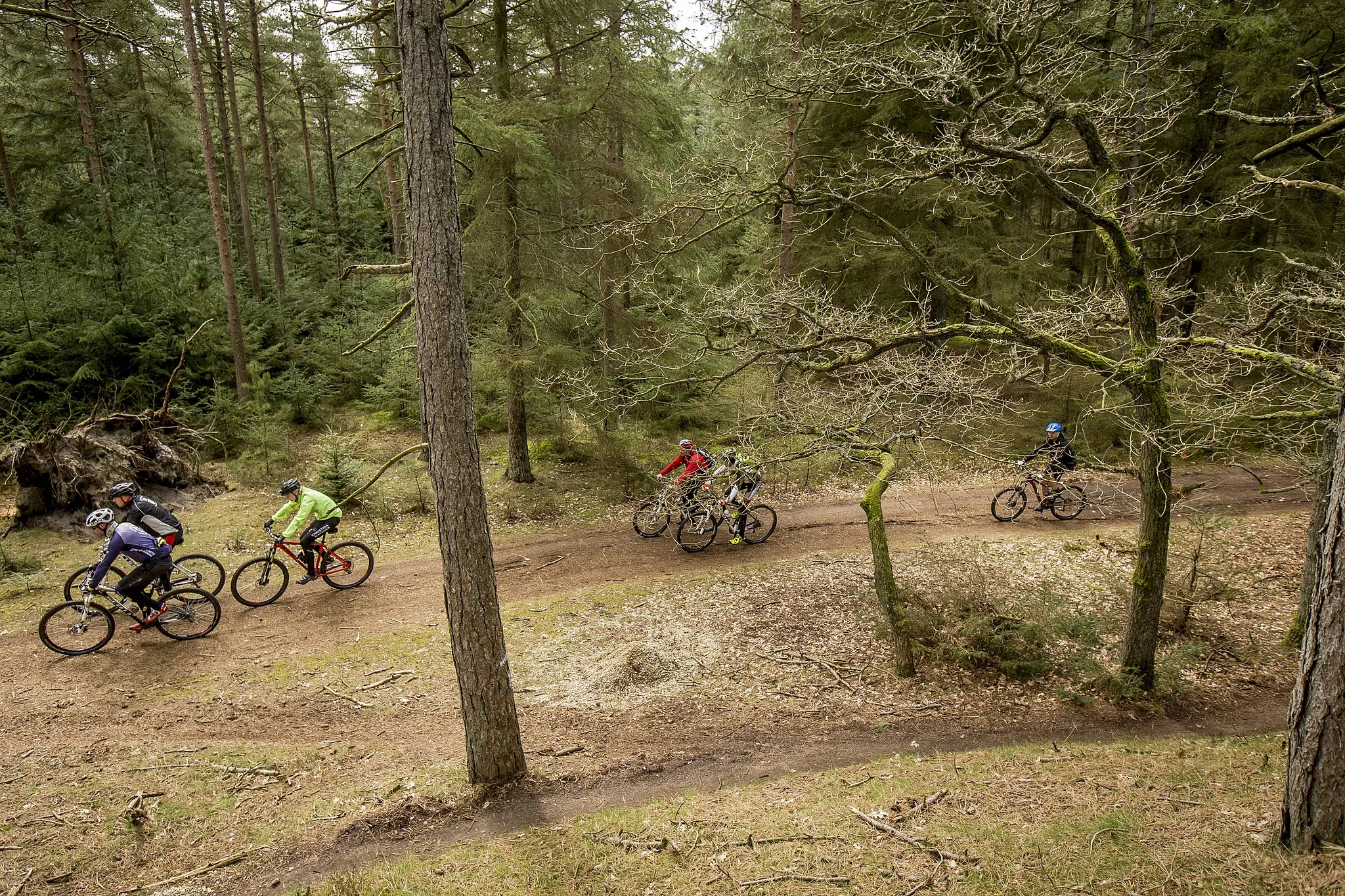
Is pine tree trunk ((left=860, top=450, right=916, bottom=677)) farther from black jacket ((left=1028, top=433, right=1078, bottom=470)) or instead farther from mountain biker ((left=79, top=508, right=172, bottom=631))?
mountain biker ((left=79, top=508, right=172, bottom=631))

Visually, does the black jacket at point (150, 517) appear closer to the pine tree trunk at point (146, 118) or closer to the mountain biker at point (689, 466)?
the mountain biker at point (689, 466)

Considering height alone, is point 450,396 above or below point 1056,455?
above

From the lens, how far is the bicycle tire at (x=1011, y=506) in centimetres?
1433

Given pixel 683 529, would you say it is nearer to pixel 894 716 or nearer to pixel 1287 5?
pixel 894 716

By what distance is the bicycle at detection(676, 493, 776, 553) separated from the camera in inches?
518

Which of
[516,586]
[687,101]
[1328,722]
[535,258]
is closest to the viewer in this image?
[1328,722]

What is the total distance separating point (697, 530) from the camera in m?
13.6

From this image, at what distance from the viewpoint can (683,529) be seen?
1386 cm

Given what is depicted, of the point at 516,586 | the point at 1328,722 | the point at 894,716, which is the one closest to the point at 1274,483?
the point at 894,716

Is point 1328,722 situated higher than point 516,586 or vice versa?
point 1328,722

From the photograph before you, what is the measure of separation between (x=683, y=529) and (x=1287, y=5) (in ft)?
59.3

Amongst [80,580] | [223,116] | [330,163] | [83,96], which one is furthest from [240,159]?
[80,580]

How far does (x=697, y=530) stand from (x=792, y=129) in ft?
29.9

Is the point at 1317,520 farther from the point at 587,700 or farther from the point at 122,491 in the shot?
the point at 122,491
